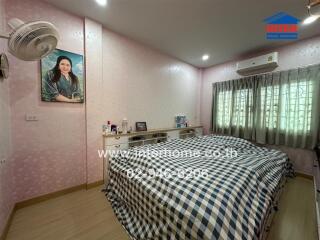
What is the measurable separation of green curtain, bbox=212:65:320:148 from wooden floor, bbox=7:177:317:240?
3.54 ft

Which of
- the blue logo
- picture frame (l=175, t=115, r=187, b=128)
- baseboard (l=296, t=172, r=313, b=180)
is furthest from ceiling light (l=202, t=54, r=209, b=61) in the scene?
baseboard (l=296, t=172, r=313, b=180)

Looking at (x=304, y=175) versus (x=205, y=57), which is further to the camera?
(x=205, y=57)

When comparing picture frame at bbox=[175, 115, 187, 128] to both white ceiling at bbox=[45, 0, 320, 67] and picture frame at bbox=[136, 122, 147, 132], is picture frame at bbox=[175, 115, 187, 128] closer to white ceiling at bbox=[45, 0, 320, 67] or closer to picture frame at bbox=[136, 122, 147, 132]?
picture frame at bbox=[136, 122, 147, 132]

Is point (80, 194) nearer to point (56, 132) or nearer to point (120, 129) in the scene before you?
point (56, 132)

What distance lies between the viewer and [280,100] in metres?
→ 2.79

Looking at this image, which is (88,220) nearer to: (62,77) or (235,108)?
(62,77)

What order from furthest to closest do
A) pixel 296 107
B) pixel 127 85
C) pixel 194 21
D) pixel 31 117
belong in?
pixel 127 85, pixel 296 107, pixel 194 21, pixel 31 117

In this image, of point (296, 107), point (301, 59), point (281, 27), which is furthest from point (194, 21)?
point (296, 107)

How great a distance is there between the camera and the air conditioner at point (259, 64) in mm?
2719

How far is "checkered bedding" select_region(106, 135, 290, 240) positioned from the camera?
939mm

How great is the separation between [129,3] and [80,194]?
2.72m

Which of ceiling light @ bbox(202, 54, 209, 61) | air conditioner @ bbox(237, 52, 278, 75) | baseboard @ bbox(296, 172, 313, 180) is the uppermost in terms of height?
ceiling light @ bbox(202, 54, 209, 61)

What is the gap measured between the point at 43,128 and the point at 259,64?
3806mm

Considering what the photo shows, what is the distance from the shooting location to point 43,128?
194 centimetres
